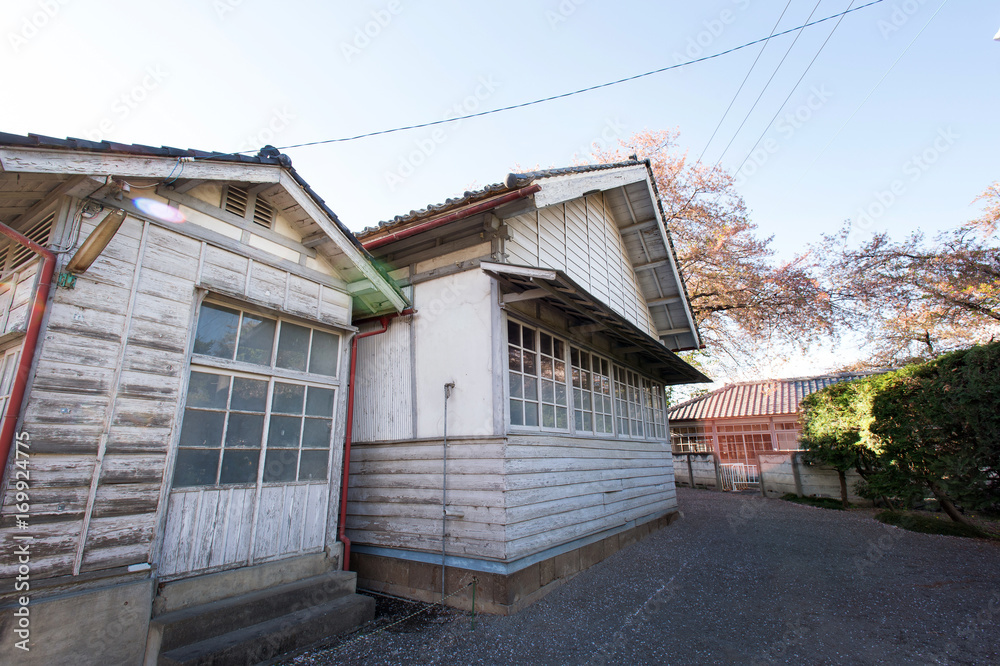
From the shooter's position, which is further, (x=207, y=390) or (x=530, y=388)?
(x=530, y=388)

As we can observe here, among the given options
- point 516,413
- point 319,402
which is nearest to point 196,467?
point 319,402

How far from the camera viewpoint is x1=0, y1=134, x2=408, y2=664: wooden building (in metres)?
3.23

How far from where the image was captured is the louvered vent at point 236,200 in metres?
4.77

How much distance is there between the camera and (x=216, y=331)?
14.7ft

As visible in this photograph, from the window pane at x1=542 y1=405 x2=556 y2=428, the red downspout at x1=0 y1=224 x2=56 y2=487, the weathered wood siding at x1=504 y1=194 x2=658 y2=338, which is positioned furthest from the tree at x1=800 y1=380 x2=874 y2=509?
the red downspout at x1=0 y1=224 x2=56 y2=487

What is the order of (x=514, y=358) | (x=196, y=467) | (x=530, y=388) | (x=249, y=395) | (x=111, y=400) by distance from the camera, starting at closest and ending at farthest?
1. (x=111, y=400)
2. (x=196, y=467)
3. (x=249, y=395)
4. (x=514, y=358)
5. (x=530, y=388)

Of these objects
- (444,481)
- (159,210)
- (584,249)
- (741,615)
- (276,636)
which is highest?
(584,249)

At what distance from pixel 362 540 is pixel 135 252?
426 cm

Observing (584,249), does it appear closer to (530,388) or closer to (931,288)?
(530,388)

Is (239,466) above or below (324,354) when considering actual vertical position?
below

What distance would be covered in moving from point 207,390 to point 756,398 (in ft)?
76.3

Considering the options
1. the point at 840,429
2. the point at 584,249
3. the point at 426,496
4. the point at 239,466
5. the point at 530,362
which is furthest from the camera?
the point at 840,429

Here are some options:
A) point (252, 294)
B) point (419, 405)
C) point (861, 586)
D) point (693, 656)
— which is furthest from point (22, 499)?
point (861, 586)

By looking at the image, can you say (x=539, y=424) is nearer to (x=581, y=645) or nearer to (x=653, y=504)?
(x=581, y=645)
